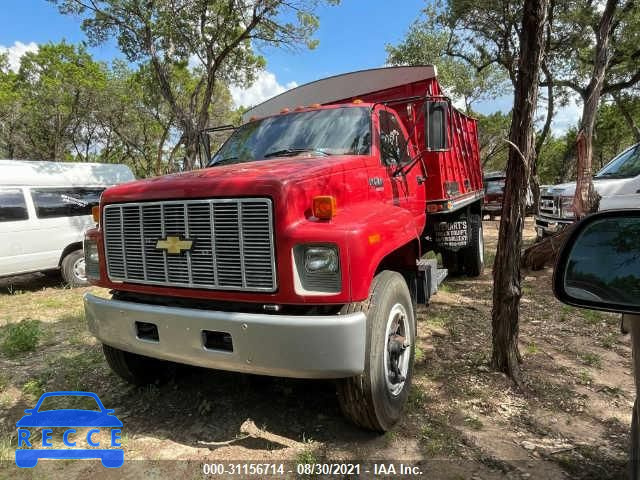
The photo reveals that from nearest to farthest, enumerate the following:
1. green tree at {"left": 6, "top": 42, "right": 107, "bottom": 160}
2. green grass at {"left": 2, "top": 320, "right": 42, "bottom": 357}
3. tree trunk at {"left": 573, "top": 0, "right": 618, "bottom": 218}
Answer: green grass at {"left": 2, "top": 320, "right": 42, "bottom": 357} → tree trunk at {"left": 573, "top": 0, "right": 618, "bottom": 218} → green tree at {"left": 6, "top": 42, "right": 107, "bottom": 160}

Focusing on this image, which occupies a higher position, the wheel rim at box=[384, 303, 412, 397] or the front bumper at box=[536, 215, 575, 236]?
the front bumper at box=[536, 215, 575, 236]

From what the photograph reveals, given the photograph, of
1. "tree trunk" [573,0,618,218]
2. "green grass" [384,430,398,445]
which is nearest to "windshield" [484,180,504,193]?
"tree trunk" [573,0,618,218]

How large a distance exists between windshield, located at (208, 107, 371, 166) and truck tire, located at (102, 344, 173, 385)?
1.86 meters

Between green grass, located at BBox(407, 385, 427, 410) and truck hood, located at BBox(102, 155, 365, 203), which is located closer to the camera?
truck hood, located at BBox(102, 155, 365, 203)

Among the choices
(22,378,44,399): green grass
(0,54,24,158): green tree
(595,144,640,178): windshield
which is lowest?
(22,378,44,399): green grass

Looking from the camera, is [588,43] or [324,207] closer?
[324,207]

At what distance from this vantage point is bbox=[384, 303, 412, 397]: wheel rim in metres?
2.90

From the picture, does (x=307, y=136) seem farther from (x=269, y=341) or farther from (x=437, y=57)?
(x=437, y=57)

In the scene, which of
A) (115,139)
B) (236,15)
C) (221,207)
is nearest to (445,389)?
(221,207)

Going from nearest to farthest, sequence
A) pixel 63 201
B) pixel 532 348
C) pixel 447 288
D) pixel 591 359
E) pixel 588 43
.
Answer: pixel 591 359 → pixel 532 348 → pixel 447 288 → pixel 63 201 → pixel 588 43

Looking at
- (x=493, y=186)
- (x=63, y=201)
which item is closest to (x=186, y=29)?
(x=63, y=201)

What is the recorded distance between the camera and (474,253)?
291 inches

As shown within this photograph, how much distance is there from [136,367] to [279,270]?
190 centimetres

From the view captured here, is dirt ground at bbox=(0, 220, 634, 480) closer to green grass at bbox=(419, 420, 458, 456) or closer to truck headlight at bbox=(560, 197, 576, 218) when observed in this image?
green grass at bbox=(419, 420, 458, 456)
